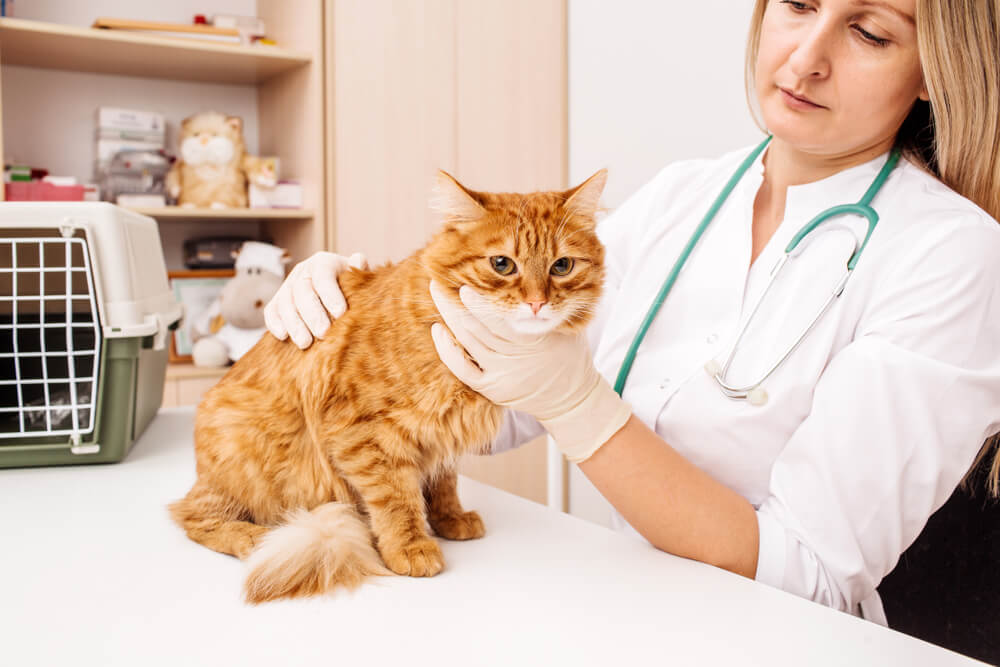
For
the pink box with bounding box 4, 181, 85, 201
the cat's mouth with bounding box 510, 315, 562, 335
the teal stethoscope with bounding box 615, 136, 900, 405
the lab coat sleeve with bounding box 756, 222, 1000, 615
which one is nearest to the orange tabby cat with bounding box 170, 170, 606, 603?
the cat's mouth with bounding box 510, 315, 562, 335

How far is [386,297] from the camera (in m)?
1.14

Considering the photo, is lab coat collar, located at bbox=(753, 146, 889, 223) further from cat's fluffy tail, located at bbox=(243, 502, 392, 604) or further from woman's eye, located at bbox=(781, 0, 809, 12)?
cat's fluffy tail, located at bbox=(243, 502, 392, 604)

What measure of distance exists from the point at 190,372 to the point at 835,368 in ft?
8.19

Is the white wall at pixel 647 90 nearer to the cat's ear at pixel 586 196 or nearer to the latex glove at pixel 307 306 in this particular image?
the cat's ear at pixel 586 196

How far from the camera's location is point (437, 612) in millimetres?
853

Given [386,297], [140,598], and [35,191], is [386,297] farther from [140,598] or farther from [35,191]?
[35,191]

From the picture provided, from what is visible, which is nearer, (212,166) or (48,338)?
(48,338)

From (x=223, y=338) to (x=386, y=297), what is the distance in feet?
6.94

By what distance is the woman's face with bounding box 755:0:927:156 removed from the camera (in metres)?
1.15

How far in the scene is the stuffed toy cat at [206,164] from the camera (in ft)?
10.00

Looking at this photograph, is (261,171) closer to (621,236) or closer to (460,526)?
(621,236)

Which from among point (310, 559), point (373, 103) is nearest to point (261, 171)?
point (373, 103)

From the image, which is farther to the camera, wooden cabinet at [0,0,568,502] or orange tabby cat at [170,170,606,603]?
wooden cabinet at [0,0,568,502]

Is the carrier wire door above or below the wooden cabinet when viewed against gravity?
below
